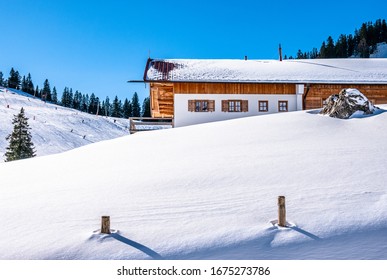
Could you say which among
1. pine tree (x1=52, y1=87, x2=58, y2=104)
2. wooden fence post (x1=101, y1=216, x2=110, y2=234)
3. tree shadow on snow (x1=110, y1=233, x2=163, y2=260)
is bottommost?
tree shadow on snow (x1=110, y1=233, x2=163, y2=260)

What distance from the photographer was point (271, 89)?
82.6ft

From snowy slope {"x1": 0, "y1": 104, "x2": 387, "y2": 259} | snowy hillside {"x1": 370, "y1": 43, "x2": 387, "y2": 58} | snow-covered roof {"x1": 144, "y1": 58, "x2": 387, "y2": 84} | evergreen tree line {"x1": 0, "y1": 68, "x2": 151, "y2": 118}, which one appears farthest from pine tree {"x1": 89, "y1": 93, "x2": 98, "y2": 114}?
snowy slope {"x1": 0, "y1": 104, "x2": 387, "y2": 259}

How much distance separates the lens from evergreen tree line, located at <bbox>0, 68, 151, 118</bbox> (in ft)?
382

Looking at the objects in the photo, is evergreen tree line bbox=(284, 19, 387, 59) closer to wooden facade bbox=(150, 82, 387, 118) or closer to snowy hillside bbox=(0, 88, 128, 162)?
snowy hillside bbox=(0, 88, 128, 162)

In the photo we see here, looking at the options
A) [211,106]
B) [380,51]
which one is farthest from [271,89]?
[380,51]

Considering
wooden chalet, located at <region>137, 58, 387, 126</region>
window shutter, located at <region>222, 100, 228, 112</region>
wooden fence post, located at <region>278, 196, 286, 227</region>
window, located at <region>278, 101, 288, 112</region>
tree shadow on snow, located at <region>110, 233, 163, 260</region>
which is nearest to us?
tree shadow on snow, located at <region>110, 233, 163, 260</region>

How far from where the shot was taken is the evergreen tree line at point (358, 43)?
10512cm

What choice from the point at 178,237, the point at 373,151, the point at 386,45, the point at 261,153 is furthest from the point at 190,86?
the point at 386,45

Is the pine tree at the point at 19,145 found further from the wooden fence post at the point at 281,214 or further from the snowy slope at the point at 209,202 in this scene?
the wooden fence post at the point at 281,214

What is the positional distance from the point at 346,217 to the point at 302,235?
1.29 metres

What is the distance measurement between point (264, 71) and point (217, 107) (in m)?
5.60

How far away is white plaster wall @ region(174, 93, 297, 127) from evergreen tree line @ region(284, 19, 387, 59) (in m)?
88.4

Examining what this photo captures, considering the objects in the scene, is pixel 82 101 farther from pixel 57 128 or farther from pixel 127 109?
pixel 57 128
